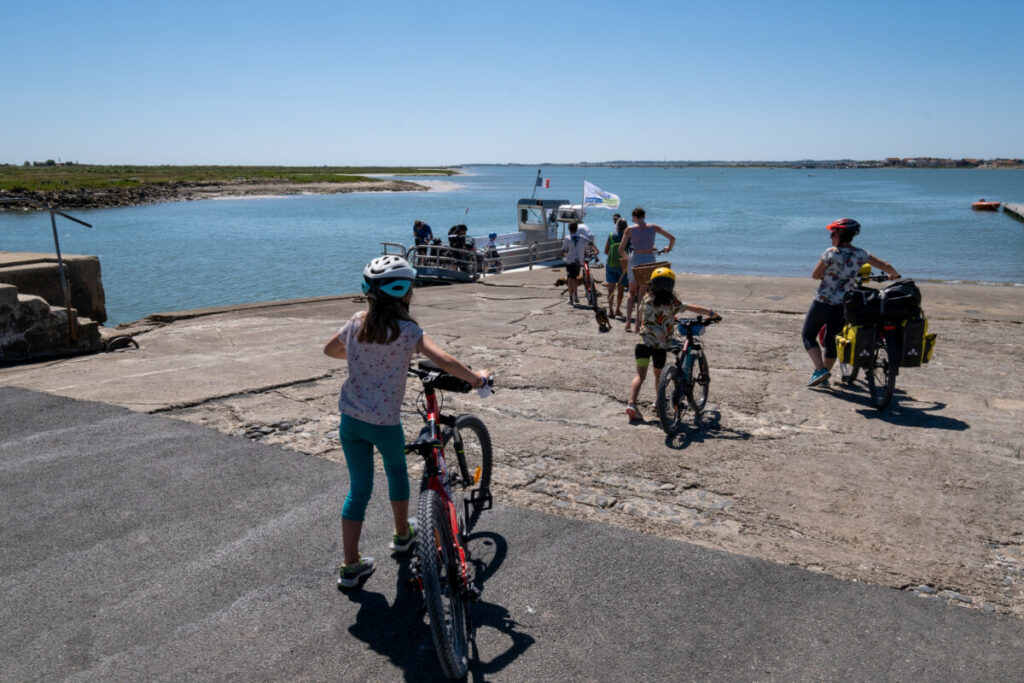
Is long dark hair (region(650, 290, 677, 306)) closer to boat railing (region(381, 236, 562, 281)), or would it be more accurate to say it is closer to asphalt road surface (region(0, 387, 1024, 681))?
A: asphalt road surface (region(0, 387, 1024, 681))

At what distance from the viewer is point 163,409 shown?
22.5 ft

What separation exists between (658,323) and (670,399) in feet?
2.14

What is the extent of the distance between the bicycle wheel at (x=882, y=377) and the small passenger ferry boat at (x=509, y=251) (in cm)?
1206

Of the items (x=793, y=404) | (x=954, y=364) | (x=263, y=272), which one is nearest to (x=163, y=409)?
(x=793, y=404)

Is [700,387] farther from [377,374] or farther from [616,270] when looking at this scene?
[616,270]

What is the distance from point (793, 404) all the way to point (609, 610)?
4097mm

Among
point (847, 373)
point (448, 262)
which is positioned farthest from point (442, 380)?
point (448, 262)

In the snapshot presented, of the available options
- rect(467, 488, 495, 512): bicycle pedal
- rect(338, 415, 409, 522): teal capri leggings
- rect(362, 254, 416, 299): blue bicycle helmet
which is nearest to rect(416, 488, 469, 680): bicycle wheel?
rect(338, 415, 409, 522): teal capri leggings

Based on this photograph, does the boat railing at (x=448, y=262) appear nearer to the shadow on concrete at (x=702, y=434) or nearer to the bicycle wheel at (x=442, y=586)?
the shadow on concrete at (x=702, y=434)

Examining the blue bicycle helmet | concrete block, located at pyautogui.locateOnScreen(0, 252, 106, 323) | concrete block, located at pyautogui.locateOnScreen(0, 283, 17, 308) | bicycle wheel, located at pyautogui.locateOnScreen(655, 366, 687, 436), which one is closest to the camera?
the blue bicycle helmet

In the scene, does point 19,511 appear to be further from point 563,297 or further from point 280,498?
point 563,297

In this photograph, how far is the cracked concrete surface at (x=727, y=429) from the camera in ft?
14.6

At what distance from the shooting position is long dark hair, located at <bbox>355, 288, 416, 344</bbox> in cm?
346

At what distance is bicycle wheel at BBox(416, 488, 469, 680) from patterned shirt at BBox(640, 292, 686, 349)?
348 cm
